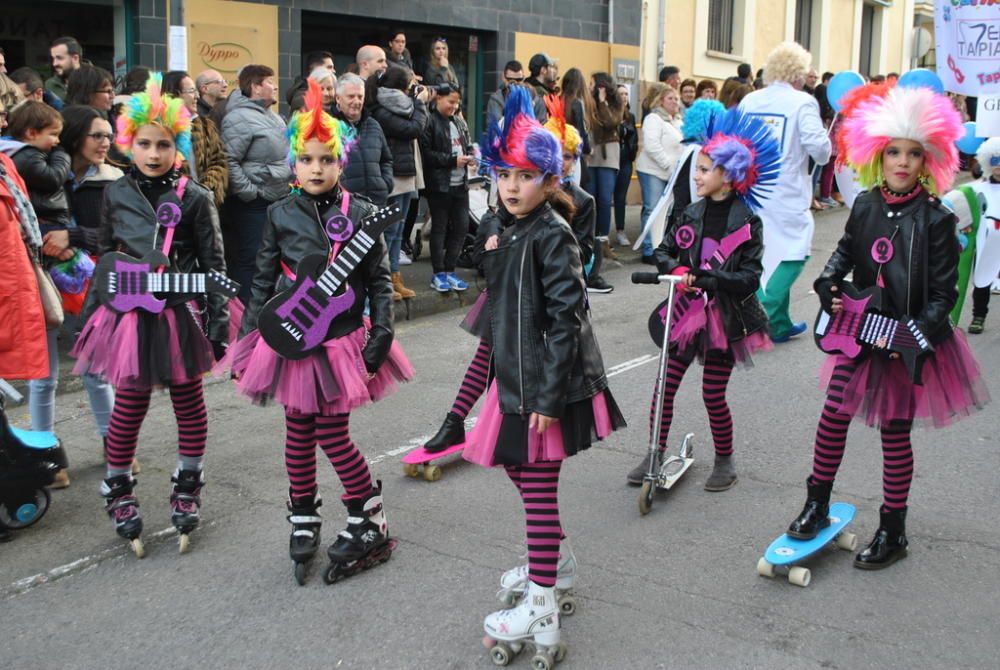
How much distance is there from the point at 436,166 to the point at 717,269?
5.04m

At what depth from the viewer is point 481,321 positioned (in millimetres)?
5473

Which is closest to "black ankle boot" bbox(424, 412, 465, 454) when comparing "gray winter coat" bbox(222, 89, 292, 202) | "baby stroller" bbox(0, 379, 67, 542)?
"baby stroller" bbox(0, 379, 67, 542)

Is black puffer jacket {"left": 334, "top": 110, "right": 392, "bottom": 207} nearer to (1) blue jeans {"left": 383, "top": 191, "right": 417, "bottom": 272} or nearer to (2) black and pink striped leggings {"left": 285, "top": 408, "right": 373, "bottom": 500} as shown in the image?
(1) blue jeans {"left": 383, "top": 191, "right": 417, "bottom": 272}

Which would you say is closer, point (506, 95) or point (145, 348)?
point (145, 348)

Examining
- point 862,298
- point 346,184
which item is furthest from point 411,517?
point 346,184

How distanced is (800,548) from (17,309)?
3617 millimetres

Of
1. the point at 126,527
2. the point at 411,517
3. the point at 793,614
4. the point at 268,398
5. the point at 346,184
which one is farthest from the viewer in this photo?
the point at 346,184

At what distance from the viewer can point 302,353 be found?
13.8 feet

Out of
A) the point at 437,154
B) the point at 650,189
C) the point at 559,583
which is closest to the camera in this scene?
the point at 559,583

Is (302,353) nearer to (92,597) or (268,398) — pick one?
(268,398)

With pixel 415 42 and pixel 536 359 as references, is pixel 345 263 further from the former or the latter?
pixel 415 42

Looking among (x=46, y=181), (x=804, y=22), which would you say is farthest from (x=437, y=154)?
(x=804, y=22)

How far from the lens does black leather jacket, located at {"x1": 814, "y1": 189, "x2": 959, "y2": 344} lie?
4.26m

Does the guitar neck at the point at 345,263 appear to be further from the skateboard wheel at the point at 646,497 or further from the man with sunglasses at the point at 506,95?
the man with sunglasses at the point at 506,95
